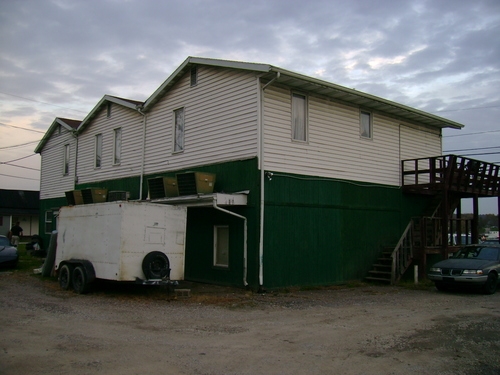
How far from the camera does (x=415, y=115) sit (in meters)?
19.7

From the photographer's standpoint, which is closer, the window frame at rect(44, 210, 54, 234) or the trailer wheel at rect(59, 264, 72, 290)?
the trailer wheel at rect(59, 264, 72, 290)

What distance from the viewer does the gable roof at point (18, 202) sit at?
149 feet

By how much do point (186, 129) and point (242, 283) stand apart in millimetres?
5980

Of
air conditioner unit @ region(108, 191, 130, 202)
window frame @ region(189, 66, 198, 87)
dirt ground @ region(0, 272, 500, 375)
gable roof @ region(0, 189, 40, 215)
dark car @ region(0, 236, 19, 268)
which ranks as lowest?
dirt ground @ region(0, 272, 500, 375)

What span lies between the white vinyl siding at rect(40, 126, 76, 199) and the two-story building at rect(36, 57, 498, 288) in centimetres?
519

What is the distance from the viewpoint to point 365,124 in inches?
726

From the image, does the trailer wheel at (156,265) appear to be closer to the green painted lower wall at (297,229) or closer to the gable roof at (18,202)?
the green painted lower wall at (297,229)

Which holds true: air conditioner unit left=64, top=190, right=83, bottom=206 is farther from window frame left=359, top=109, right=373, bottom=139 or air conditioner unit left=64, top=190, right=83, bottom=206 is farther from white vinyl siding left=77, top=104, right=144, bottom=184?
window frame left=359, top=109, right=373, bottom=139

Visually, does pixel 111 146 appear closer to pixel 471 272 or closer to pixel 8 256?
pixel 8 256

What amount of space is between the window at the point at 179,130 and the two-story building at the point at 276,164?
0.04m

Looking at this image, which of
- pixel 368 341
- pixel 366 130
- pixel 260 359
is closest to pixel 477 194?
pixel 366 130

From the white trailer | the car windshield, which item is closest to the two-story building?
the white trailer

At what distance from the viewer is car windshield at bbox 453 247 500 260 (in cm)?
1567

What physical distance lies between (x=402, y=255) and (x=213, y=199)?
24.9 ft
